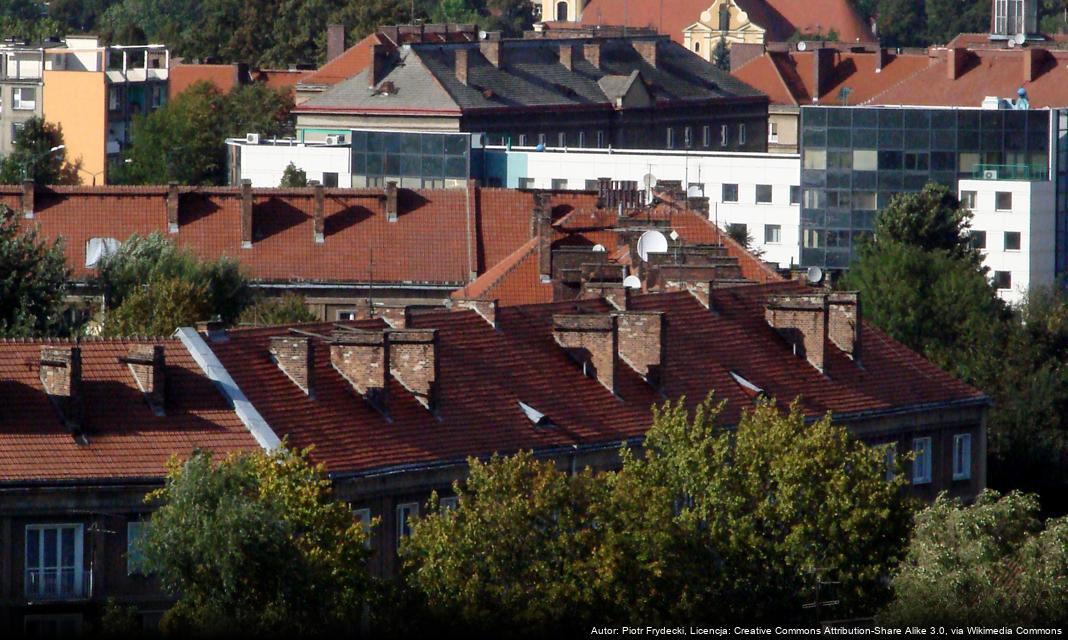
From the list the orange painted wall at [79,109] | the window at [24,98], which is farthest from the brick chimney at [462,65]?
the window at [24,98]

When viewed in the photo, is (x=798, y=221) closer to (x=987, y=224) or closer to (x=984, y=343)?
(x=987, y=224)

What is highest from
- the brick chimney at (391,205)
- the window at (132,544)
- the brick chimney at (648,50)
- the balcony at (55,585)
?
the brick chimney at (648,50)

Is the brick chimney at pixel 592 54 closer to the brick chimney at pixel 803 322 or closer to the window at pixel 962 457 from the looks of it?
the window at pixel 962 457

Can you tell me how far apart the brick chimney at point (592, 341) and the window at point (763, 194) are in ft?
195

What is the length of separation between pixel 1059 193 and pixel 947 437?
49140mm

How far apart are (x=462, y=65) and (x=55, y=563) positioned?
82763 millimetres

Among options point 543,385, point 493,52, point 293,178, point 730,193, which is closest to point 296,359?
point 543,385

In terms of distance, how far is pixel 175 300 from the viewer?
58875 mm

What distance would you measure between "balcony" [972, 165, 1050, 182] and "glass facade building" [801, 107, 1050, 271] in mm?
35

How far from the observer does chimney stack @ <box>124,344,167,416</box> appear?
3969cm

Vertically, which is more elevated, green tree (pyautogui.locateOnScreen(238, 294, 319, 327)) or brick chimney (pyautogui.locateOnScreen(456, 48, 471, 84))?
brick chimney (pyautogui.locateOnScreen(456, 48, 471, 84))

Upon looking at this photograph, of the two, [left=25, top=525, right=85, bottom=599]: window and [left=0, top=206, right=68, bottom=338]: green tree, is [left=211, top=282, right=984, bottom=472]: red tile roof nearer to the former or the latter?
[left=25, top=525, right=85, bottom=599]: window

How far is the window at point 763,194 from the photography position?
105 m

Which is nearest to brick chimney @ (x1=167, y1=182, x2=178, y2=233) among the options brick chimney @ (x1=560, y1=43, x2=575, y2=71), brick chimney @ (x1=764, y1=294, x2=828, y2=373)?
brick chimney @ (x1=764, y1=294, x2=828, y2=373)
